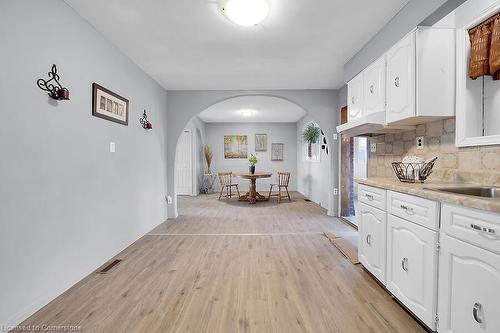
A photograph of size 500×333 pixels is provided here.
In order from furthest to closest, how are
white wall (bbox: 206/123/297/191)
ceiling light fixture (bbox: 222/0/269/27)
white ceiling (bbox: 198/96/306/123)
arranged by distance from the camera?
white wall (bbox: 206/123/297/191), white ceiling (bbox: 198/96/306/123), ceiling light fixture (bbox: 222/0/269/27)

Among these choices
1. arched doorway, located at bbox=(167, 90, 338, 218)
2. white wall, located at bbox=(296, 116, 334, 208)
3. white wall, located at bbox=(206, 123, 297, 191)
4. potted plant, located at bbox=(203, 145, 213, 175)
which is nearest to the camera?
arched doorway, located at bbox=(167, 90, 338, 218)

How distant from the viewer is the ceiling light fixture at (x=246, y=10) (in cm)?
190

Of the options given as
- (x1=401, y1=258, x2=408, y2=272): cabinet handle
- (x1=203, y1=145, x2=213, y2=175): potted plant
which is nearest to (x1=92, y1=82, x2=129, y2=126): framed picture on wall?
(x1=401, y1=258, x2=408, y2=272): cabinet handle

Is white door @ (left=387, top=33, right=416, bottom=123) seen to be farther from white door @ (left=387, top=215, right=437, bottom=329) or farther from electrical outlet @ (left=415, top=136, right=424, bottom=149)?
white door @ (left=387, top=215, right=437, bottom=329)

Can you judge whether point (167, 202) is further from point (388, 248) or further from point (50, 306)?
point (388, 248)

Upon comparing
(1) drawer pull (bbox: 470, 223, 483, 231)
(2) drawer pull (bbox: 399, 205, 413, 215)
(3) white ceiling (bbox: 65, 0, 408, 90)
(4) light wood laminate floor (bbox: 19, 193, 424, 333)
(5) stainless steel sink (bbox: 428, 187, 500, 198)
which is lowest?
(4) light wood laminate floor (bbox: 19, 193, 424, 333)

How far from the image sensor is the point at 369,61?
2.71 m

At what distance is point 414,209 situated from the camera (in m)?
1.54

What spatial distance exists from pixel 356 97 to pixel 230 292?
8.12 feet

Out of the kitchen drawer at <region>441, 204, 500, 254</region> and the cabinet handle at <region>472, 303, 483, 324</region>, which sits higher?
the kitchen drawer at <region>441, 204, 500, 254</region>

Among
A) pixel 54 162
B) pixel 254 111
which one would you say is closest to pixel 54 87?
pixel 54 162

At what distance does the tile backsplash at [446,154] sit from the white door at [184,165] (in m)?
5.50

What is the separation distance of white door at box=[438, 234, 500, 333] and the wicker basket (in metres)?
0.66

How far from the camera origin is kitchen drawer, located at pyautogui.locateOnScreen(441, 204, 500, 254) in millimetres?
1043
